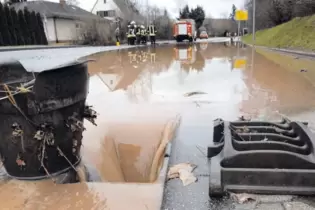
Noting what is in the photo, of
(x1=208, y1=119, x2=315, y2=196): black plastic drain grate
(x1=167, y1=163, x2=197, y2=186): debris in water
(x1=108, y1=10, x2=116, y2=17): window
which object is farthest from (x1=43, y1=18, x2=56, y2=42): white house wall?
(x1=208, y1=119, x2=315, y2=196): black plastic drain grate

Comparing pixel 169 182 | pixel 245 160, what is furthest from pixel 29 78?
pixel 245 160

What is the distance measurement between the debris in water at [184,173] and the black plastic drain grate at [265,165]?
25 cm

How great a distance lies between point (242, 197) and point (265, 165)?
375 millimetres

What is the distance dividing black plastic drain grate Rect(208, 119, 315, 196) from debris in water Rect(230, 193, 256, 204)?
0.14 feet

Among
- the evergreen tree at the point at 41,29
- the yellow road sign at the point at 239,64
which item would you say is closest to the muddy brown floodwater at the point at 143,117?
the yellow road sign at the point at 239,64

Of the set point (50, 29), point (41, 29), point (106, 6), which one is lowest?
point (41, 29)

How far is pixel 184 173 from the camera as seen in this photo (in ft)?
9.64

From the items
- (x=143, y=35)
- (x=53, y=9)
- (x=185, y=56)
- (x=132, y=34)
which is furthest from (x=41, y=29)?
(x=185, y=56)

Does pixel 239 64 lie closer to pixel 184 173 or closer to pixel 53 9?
pixel 184 173

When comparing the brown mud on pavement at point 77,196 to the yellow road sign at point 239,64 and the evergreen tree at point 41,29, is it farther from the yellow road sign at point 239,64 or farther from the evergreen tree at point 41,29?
the evergreen tree at point 41,29

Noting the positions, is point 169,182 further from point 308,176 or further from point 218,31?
point 218,31

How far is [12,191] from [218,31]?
276 feet

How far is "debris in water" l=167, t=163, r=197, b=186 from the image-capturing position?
2808 millimetres

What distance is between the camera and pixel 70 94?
111 inches
